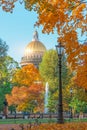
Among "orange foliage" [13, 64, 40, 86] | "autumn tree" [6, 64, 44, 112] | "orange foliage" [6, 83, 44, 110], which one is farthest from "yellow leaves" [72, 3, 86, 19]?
"orange foliage" [13, 64, 40, 86]

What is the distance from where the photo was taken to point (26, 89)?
316 ft

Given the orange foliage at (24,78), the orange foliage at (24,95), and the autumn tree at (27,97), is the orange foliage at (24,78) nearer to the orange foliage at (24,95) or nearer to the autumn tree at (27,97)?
the autumn tree at (27,97)

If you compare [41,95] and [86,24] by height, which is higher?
[41,95]

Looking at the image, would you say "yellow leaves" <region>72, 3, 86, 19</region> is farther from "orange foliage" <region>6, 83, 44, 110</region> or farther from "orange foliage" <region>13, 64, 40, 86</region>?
"orange foliage" <region>13, 64, 40, 86</region>

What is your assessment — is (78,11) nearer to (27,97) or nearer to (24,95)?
(24,95)

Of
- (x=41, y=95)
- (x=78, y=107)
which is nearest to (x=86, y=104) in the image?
(x=78, y=107)

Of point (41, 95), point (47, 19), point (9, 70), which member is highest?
point (9, 70)

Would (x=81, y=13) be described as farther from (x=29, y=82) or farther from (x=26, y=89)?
(x=29, y=82)

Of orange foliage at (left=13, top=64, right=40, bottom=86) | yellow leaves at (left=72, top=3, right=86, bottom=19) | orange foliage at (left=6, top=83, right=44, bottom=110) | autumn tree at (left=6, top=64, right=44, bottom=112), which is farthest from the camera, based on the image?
orange foliage at (left=13, top=64, right=40, bottom=86)

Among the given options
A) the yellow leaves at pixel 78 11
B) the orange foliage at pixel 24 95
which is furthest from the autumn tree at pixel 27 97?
the yellow leaves at pixel 78 11

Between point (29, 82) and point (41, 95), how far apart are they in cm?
1003

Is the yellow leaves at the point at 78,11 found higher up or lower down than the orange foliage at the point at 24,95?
lower down

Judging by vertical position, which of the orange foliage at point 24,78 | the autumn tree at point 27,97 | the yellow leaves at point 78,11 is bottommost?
the yellow leaves at point 78,11

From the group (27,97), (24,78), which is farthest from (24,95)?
(24,78)
